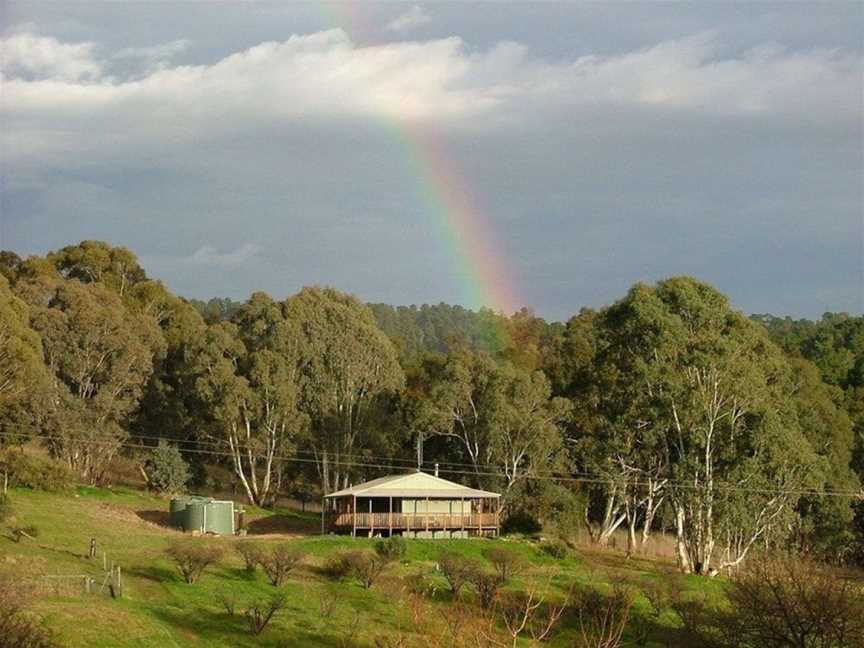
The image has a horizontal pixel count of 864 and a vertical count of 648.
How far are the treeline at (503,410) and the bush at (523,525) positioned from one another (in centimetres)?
79

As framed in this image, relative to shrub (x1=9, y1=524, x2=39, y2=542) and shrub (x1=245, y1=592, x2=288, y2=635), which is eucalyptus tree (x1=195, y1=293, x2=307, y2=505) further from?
shrub (x1=245, y1=592, x2=288, y2=635)

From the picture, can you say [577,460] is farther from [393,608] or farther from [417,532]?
[393,608]

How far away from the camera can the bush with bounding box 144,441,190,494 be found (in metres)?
63.2

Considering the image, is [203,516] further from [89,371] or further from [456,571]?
[456,571]

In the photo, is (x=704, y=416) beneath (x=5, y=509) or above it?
above

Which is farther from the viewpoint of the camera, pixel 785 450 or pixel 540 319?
pixel 540 319

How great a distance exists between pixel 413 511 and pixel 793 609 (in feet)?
101

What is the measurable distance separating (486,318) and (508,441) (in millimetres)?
94809

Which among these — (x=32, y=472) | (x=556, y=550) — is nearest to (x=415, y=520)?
(x=556, y=550)

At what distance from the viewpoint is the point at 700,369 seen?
174 feet

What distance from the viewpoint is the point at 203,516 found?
5312 centimetres

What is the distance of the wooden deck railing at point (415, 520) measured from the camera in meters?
55.8

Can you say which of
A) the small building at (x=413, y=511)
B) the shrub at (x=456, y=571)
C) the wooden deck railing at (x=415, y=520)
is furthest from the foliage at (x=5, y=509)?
the wooden deck railing at (x=415, y=520)

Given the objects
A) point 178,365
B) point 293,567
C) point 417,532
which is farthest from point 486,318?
point 293,567
